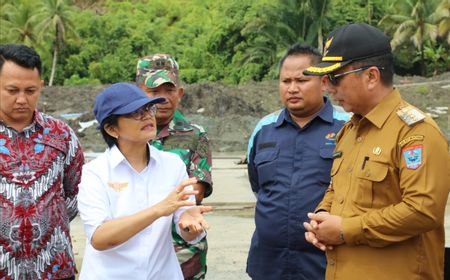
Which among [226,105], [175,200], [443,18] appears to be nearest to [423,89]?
[226,105]

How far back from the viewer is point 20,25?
59.7 m

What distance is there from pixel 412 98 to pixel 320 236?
3520 cm

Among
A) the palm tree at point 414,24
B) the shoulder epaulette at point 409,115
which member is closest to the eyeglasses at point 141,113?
the shoulder epaulette at point 409,115

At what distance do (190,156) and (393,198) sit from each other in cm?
134

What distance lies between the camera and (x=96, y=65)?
58812mm

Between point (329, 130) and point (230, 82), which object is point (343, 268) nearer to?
point (329, 130)

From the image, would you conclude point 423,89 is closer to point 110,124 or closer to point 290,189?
point 290,189

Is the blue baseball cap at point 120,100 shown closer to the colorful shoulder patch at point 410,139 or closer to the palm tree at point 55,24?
the colorful shoulder patch at point 410,139

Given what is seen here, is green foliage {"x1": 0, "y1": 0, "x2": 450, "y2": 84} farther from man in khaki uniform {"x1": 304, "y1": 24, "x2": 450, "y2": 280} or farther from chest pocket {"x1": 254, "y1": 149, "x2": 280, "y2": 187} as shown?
man in khaki uniform {"x1": 304, "y1": 24, "x2": 450, "y2": 280}

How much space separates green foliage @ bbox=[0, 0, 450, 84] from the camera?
51.7 meters

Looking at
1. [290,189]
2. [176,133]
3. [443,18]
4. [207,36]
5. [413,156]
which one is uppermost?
[413,156]

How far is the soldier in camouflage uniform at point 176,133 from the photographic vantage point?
12.6 feet

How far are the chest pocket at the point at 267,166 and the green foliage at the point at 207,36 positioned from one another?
46404mm

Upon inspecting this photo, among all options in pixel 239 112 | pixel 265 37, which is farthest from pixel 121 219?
pixel 265 37
